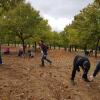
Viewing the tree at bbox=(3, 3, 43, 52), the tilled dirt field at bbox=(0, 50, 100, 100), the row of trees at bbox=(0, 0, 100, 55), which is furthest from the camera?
the tree at bbox=(3, 3, 43, 52)

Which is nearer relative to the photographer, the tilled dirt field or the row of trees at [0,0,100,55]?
the tilled dirt field

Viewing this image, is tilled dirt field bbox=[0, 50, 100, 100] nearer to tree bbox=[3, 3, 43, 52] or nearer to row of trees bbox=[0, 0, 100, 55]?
row of trees bbox=[0, 0, 100, 55]

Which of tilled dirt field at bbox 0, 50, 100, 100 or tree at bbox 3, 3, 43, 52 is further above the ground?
tree at bbox 3, 3, 43, 52

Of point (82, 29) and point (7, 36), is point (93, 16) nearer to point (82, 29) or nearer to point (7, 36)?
point (82, 29)

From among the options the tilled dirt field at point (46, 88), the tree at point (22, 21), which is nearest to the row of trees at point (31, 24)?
the tree at point (22, 21)

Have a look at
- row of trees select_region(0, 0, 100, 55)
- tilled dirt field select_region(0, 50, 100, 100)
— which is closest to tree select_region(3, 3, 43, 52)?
row of trees select_region(0, 0, 100, 55)

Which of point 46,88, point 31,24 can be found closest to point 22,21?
point 31,24

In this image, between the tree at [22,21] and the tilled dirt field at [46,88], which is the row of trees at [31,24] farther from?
the tilled dirt field at [46,88]

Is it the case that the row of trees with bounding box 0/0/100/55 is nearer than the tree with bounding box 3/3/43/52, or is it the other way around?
the row of trees with bounding box 0/0/100/55

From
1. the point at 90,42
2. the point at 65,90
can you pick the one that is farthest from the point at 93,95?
the point at 90,42

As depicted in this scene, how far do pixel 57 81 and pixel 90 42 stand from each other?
37310 mm

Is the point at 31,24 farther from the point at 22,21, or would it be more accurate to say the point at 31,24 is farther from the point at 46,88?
the point at 46,88

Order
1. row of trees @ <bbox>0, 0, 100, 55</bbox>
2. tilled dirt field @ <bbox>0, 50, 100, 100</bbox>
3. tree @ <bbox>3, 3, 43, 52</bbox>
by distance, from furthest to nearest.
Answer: tree @ <bbox>3, 3, 43, 52</bbox> → row of trees @ <bbox>0, 0, 100, 55</bbox> → tilled dirt field @ <bbox>0, 50, 100, 100</bbox>

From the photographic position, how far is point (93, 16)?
49438mm
